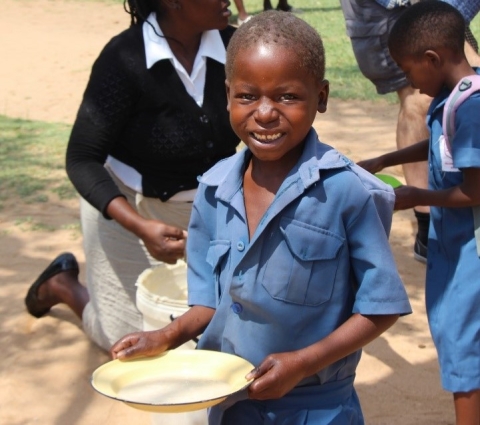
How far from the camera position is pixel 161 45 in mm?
3418

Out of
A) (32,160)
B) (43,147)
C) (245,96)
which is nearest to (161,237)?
(245,96)

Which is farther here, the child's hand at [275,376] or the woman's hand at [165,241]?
the woman's hand at [165,241]

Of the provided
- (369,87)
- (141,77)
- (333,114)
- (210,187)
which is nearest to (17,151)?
(333,114)

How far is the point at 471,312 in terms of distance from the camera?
9.94 ft

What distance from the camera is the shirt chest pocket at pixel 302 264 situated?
2117 mm

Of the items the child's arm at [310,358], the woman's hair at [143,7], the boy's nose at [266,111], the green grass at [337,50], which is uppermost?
the boy's nose at [266,111]

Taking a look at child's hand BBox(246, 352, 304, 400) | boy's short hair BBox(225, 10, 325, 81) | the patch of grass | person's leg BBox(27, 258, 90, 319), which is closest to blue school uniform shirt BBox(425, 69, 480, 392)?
boy's short hair BBox(225, 10, 325, 81)

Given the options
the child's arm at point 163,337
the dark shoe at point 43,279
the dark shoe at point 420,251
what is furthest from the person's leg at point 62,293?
the child's arm at point 163,337

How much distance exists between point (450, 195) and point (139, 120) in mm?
1184

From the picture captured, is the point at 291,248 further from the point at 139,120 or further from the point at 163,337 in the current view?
the point at 139,120

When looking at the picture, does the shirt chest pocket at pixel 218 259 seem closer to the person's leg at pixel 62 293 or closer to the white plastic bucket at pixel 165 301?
the white plastic bucket at pixel 165 301

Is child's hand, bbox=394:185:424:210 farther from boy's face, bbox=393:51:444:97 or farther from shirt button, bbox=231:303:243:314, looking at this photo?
shirt button, bbox=231:303:243:314

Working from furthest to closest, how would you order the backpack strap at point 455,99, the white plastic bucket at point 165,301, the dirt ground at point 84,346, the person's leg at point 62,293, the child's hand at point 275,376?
the person's leg at point 62,293 → the dirt ground at point 84,346 → the white plastic bucket at point 165,301 → the backpack strap at point 455,99 → the child's hand at point 275,376

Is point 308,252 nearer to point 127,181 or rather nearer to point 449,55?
point 449,55
